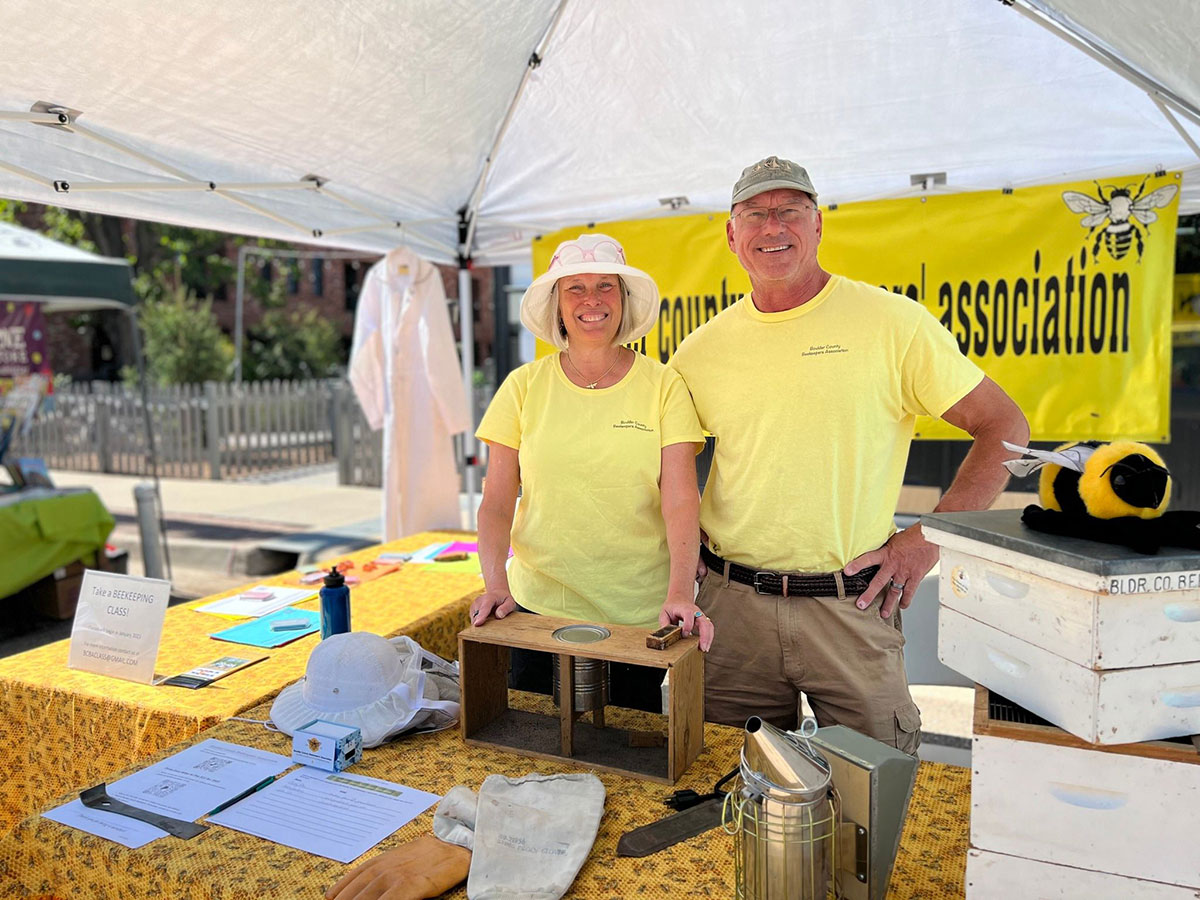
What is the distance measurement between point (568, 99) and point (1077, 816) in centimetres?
299

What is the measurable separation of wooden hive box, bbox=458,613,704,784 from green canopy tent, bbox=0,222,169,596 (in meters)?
4.99

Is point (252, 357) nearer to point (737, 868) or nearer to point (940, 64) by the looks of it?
point (940, 64)

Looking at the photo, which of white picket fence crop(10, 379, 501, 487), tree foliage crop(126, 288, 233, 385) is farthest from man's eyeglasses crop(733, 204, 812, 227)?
tree foliage crop(126, 288, 233, 385)

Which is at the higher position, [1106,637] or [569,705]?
[1106,637]

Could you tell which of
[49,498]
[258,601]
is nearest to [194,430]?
[49,498]

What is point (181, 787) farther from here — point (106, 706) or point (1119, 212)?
point (1119, 212)

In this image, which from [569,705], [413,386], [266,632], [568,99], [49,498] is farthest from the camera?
[49,498]

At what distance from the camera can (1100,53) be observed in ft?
8.11

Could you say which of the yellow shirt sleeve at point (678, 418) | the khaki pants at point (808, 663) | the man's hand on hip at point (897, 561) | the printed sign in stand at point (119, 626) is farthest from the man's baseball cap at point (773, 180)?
the printed sign in stand at point (119, 626)

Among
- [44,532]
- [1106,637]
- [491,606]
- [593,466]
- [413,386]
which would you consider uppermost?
[413,386]

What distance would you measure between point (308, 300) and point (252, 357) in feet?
17.3

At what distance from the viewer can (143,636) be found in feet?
6.85

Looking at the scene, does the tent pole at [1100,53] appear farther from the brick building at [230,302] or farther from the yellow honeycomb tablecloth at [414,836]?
the brick building at [230,302]

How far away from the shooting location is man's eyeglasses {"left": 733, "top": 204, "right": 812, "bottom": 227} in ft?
6.06
